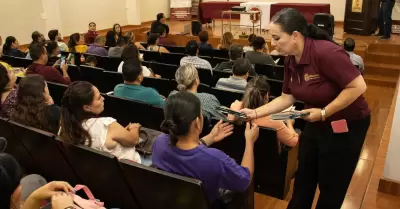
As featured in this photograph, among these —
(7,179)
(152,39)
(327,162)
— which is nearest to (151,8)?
(152,39)

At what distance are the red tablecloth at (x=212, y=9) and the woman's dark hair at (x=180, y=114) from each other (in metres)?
9.91

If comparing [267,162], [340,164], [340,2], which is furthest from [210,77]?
[340,2]

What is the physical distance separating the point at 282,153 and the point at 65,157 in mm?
1378

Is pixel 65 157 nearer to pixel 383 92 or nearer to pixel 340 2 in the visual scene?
pixel 383 92

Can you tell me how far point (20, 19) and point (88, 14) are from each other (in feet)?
6.91

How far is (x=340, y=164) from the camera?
6.44 ft

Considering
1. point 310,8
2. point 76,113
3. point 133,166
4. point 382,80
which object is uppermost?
point 310,8

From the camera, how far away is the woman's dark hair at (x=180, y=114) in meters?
1.53

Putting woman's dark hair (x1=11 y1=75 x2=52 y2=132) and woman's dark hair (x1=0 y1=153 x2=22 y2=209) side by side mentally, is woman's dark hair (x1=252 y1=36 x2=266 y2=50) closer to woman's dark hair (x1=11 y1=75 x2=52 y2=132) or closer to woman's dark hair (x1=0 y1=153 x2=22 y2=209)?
woman's dark hair (x1=11 y1=75 x2=52 y2=132)

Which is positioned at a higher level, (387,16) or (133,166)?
(387,16)

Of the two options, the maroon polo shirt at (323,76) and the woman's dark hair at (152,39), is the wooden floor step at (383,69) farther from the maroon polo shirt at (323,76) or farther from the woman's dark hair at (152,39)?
the maroon polo shirt at (323,76)

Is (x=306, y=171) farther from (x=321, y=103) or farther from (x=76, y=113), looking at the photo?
(x=76, y=113)

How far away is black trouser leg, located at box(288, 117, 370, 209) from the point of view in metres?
1.93

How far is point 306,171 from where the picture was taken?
2.09m
